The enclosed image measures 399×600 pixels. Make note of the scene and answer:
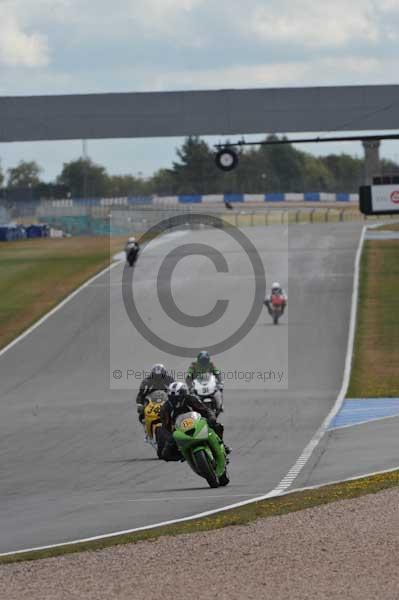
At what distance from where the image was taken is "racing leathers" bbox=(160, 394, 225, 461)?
1586 centimetres

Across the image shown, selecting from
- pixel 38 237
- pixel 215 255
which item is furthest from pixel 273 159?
pixel 215 255

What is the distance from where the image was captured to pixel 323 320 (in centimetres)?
3912

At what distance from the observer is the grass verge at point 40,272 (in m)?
→ 42.8

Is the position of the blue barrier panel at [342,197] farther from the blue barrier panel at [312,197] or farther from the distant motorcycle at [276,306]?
the distant motorcycle at [276,306]

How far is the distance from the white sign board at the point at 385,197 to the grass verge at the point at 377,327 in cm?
429

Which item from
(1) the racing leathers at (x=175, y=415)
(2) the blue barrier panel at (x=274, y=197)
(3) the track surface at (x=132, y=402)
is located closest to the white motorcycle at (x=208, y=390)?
(3) the track surface at (x=132, y=402)

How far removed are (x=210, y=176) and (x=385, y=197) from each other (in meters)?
109

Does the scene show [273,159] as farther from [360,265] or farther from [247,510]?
[247,510]

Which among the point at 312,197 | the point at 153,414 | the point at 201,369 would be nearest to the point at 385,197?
the point at 201,369

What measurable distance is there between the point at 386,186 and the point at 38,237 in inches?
1901

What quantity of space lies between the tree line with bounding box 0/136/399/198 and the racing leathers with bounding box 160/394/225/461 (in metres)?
87.7

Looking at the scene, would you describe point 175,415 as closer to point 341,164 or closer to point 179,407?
point 179,407

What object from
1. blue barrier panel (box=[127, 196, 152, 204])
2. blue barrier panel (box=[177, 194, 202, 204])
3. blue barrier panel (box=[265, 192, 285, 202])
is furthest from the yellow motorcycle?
blue barrier panel (box=[265, 192, 285, 202])

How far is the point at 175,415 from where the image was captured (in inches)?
634
